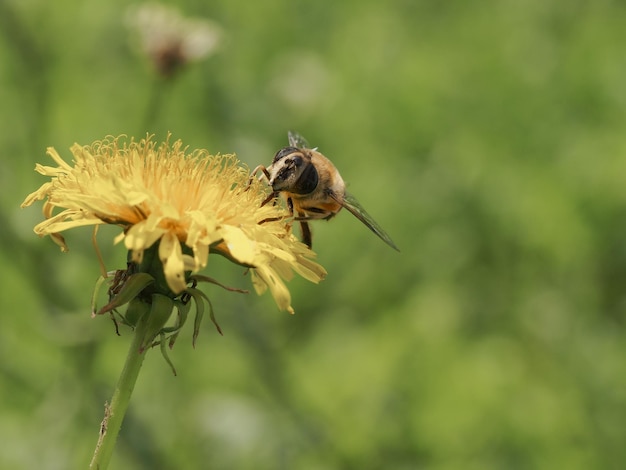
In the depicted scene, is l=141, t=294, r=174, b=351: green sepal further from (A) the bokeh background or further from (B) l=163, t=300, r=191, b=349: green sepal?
(A) the bokeh background

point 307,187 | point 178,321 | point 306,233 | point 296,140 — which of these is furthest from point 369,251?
point 178,321

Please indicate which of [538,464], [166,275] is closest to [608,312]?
[538,464]

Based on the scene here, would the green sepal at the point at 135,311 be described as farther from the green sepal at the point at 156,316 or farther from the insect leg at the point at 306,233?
the insect leg at the point at 306,233

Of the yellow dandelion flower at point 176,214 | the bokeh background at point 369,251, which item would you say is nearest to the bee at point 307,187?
the yellow dandelion flower at point 176,214

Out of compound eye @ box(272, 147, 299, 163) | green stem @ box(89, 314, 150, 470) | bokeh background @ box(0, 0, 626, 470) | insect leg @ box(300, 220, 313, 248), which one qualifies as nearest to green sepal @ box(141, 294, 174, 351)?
green stem @ box(89, 314, 150, 470)

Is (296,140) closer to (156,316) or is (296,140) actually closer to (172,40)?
(172,40)
